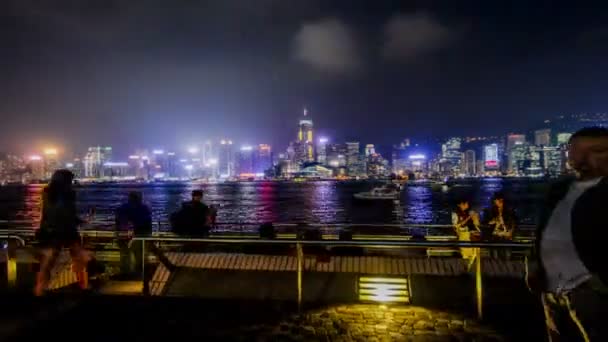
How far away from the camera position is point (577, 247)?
238 cm

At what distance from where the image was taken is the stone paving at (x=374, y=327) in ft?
16.6

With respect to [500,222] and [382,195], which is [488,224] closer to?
[500,222]

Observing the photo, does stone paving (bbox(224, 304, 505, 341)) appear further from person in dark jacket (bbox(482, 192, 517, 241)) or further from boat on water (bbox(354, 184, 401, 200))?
boat on water (bbox(354, 184, 401, 200))

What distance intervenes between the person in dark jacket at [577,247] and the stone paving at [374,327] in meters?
2.40

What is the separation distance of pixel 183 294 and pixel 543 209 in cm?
578

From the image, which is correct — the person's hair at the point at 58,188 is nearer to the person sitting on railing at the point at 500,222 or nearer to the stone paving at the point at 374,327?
the stone paving at the point at 374,327

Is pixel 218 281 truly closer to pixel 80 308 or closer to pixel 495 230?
pixel 80 308

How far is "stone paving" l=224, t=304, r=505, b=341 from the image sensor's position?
5.05 m

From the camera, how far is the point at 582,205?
2.34 m

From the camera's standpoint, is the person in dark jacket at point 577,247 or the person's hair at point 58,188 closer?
the person in dark jacket at point 577,247

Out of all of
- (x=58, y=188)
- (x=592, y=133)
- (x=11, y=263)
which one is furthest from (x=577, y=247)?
(x=11, y=263)

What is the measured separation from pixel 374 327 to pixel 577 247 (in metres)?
3.40

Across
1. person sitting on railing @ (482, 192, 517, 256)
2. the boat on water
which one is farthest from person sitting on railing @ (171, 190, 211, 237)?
the boat on water

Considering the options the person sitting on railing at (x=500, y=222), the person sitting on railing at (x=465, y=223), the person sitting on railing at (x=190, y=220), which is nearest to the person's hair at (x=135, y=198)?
the person sitting on railing at (x=190, y=220)
